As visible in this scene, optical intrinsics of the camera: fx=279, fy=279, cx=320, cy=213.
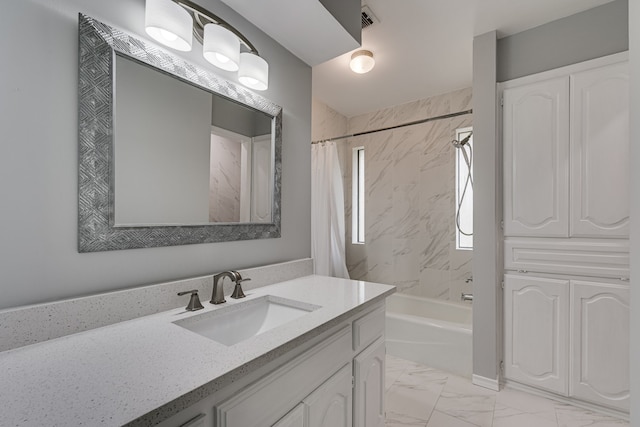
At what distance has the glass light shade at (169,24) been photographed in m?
1.00

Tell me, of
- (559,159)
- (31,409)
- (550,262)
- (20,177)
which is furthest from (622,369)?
(20,177)

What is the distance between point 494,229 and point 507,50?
132 centimetres

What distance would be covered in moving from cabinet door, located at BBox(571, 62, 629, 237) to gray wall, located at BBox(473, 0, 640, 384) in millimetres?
297

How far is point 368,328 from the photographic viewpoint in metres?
1.31

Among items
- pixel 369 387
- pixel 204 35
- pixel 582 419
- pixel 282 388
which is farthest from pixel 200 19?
pixel 582 419

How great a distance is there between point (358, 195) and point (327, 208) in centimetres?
99

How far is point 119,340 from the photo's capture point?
82 centimetres

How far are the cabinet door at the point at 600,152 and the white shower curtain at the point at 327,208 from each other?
1.82 m

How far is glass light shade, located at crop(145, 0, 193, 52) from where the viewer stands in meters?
1.00

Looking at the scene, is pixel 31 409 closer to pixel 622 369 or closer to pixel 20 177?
pixel 20 177

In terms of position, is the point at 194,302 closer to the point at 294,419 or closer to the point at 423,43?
the point at 294,419

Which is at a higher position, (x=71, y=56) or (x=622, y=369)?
(x=71, y=56)

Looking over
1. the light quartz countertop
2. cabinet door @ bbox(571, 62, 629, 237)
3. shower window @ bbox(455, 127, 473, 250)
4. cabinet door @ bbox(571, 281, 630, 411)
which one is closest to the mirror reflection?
the light quartz countertop

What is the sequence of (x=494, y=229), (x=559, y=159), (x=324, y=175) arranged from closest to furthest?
(x=559, y=159), (x=494, y=229), (x=324, y=175)
